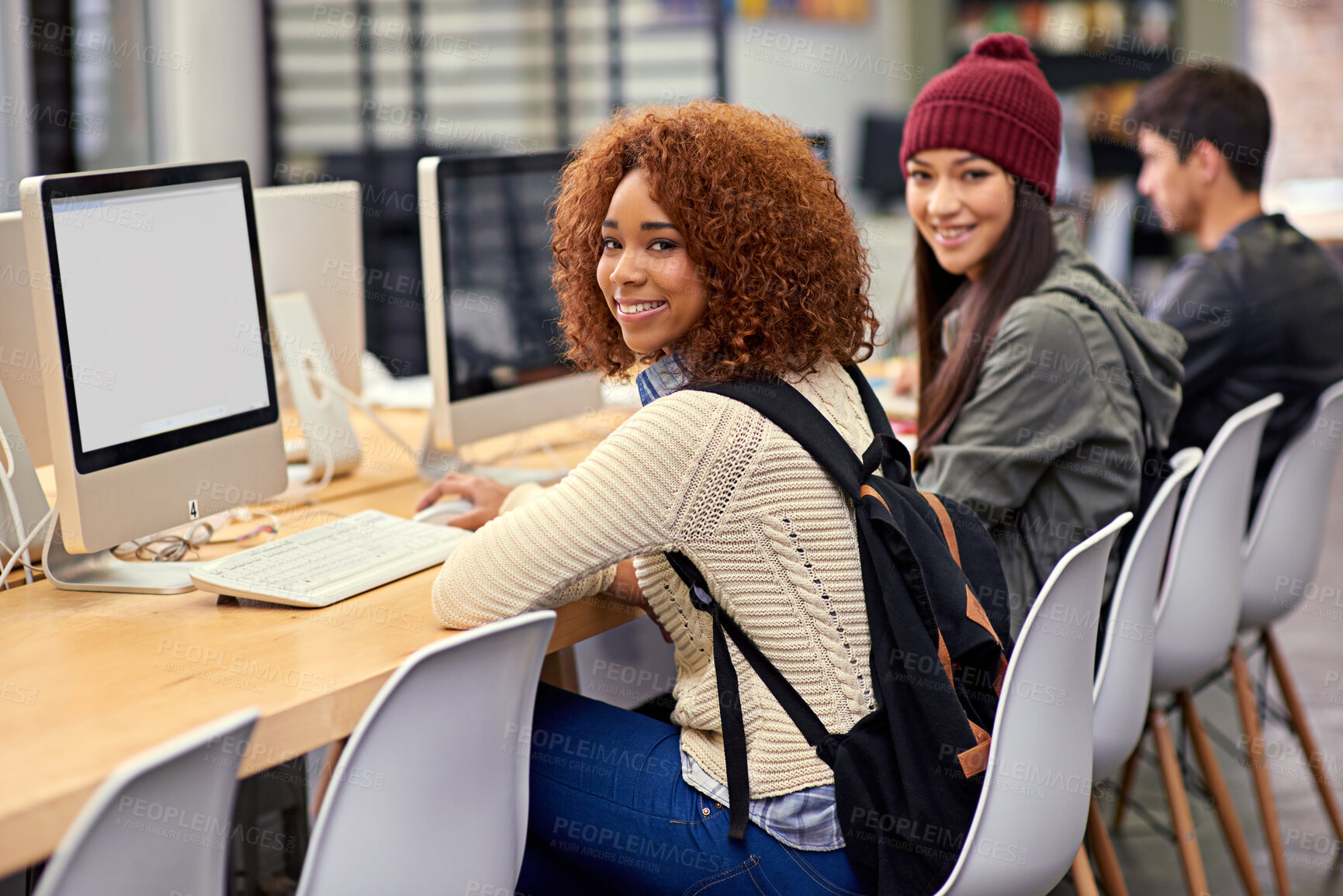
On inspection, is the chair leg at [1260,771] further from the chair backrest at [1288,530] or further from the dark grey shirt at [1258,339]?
the dark grey shirt at [1258,339]

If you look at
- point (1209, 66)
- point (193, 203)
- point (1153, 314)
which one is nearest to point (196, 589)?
point (193, 203)

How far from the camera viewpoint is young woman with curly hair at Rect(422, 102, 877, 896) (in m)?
1.27

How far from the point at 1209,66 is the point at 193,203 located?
2.12 metres

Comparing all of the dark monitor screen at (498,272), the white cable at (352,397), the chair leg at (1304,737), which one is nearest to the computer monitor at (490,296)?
the dark monitor screen at (498,272)

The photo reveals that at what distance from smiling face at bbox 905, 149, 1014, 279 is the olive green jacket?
0.67ft

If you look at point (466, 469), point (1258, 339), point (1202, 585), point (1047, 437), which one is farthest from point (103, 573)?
point (1258, 339)

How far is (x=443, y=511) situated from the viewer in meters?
1.79

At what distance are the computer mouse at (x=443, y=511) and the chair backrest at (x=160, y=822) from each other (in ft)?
2.73

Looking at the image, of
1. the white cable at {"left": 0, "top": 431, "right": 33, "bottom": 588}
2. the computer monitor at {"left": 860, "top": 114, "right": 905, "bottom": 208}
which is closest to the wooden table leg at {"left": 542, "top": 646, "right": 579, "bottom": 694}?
the white cable at {"left": 0, "top": 431, "right": 33, "bottom": 588}

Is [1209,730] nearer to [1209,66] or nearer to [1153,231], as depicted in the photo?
[1209,66]

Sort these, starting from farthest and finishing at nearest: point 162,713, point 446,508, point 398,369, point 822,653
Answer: point 398,369 < point 446,508 < point 822,653 < point 162,713

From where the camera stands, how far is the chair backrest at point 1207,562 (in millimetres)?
1839

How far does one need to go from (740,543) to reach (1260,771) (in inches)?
58.5

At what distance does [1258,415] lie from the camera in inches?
73.4
